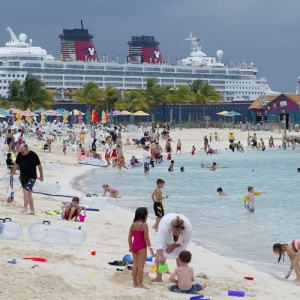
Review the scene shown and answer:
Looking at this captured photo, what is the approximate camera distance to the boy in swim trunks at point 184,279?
8.57 meters

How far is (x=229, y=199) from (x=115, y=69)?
93.1 meters

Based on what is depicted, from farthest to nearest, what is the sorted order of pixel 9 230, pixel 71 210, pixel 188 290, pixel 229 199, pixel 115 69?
pixel 115 69
pixel 229 199
pixel 71 210
pixel 9 230
pixel 188 290

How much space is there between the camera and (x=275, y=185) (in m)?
29.6

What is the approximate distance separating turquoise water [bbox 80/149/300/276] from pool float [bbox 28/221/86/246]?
2660mm

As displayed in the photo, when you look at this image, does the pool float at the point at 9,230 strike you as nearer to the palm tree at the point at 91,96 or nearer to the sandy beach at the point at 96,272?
the sandy beach at the point at 96,272

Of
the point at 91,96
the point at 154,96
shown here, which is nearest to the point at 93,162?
the point at 91,96

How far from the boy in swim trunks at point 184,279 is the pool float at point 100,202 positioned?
8.19 meters

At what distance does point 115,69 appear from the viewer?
115 m

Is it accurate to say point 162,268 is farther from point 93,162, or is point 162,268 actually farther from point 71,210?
point 93,162

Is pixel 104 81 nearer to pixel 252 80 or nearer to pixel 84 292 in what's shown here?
pixel 252 80

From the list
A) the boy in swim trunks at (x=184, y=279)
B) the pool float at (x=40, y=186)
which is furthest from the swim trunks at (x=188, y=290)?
the pool float at (x=40, y=186)

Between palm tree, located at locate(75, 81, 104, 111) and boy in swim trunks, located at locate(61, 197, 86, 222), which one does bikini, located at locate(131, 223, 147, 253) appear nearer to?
boy in swim trunks, located at locate(61, 197, 86, 222)

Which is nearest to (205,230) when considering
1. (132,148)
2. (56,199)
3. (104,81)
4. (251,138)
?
(56,199)

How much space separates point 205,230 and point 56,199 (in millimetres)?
3606
